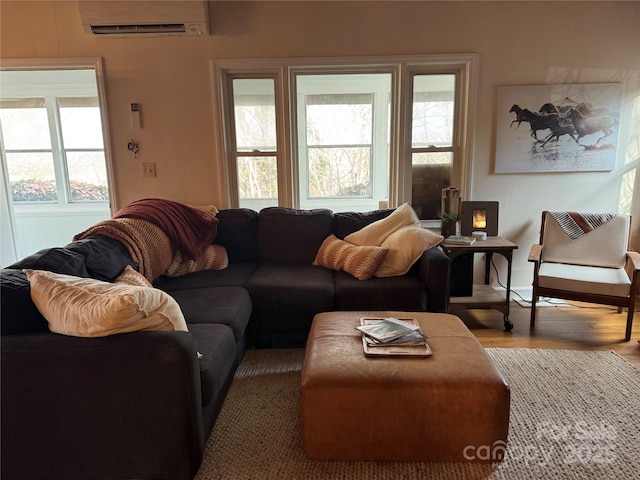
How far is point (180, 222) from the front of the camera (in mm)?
2768

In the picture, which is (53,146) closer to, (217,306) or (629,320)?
(217,306)

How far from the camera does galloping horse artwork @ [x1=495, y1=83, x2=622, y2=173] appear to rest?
129 inches

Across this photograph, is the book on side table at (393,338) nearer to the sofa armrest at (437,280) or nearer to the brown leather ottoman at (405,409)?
the brown leather ottoman at (405,409)

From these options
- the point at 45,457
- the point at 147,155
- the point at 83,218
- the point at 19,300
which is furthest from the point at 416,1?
the point at 83,218

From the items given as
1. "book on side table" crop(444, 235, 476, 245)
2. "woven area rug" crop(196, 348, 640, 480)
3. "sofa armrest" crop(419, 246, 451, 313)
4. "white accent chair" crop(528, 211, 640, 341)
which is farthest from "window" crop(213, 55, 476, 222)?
"woven area rug" crop(196, 348, 640, 480)

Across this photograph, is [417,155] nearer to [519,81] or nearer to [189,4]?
[519,81]

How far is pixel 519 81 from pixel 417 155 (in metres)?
0.97

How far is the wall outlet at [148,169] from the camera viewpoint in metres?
3.43

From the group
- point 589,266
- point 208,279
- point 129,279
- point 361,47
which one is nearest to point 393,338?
point 129,279

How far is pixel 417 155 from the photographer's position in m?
3.53

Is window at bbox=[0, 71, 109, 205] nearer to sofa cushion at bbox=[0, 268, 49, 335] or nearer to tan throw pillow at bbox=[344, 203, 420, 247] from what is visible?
tan throw pillow at bbox=[344, 203, 420, 247]

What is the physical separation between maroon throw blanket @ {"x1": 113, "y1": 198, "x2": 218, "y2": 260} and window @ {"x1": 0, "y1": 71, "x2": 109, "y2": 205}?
2607 millimetres

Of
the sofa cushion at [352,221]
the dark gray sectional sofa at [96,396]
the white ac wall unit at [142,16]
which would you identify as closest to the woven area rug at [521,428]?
the dark gray sectional sofa at [96,396]

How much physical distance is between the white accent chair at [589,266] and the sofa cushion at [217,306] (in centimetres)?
203
